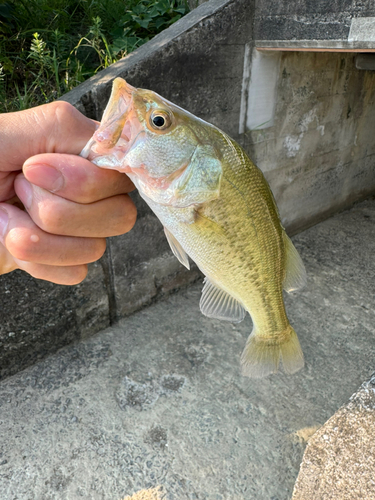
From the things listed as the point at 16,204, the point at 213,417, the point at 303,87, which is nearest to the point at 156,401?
the point at 213,417

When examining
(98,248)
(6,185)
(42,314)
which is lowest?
(42,314)

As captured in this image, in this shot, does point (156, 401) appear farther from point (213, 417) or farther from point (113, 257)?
point (113, 257)

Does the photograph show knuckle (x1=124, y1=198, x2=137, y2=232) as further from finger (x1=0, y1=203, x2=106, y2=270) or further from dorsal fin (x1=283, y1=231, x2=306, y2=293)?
dorsal fin (x1=283, y1=231, x2=306, y2=293)

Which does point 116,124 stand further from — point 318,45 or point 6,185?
point 318,45

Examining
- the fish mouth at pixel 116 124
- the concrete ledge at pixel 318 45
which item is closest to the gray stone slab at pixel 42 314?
the fish mouth at pixel 116 124

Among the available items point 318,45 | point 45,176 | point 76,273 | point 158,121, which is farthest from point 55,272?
point 318,45
